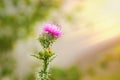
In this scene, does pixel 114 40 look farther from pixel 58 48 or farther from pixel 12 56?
pixel 12 56

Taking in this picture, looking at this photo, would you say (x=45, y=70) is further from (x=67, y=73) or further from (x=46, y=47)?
(x=67, y=73)

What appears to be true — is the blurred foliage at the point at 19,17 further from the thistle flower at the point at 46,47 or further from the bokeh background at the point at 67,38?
the thistle flower at the point at 46,47

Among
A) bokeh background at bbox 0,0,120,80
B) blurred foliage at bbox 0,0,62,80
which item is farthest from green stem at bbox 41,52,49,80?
blurred foliage at bbox 0,0,62,80

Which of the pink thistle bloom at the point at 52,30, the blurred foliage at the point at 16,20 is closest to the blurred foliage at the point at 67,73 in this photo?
the blurred foliage at the point at 16,20

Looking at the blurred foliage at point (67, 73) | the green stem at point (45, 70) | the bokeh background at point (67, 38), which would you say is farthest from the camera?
the bokeh background at point (67, 38)

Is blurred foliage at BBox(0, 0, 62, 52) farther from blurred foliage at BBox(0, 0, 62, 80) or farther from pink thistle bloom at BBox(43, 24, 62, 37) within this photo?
pink thistle bloom at BBox(43, 24, 62, 37)

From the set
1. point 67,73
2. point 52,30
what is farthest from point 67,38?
point 52,30

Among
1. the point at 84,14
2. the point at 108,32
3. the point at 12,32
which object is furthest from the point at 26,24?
the point at 108,32
